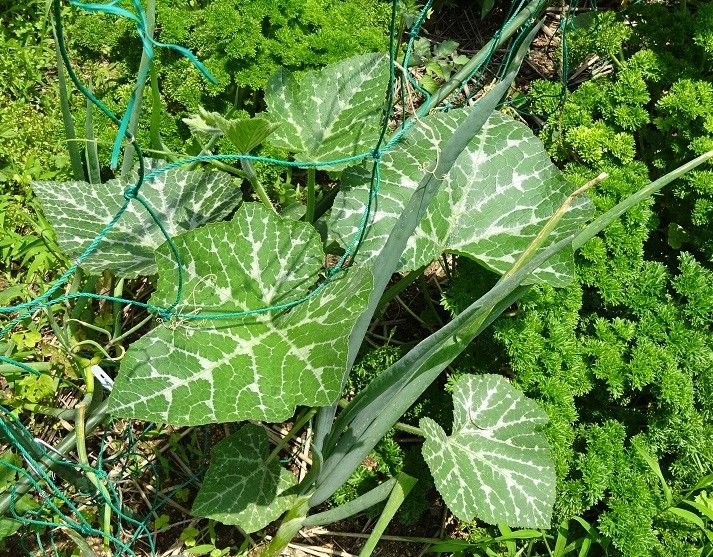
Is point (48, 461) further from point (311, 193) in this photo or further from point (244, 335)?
point (311, 193)

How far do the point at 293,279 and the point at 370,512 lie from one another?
862mm

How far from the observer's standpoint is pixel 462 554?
7.25ft

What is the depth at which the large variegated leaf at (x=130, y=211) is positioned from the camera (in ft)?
6.59

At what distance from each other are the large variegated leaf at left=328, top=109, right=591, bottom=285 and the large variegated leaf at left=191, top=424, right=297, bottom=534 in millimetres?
650

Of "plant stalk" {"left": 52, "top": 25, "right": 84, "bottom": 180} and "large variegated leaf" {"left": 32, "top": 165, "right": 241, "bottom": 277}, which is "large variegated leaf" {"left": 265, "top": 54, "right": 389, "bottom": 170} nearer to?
"large variegated leaf" {"left": 32, "top": 165, "right": 241, "bottom": 277}

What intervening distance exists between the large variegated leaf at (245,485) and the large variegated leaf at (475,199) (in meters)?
0.65

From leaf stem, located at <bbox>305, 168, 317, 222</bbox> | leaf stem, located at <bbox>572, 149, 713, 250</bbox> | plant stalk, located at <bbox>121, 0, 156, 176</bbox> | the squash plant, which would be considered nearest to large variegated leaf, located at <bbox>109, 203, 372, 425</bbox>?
the squash plant

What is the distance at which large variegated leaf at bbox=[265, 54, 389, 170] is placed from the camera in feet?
6.93

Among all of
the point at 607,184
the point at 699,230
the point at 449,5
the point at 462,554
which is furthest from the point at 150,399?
the point at 449,5

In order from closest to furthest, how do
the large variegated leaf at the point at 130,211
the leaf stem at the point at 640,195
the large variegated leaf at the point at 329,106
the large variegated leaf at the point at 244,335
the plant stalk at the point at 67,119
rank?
the large variegated leaf at the point at 244,335, the leaf stem at the point at 640,195, the plant stalk at the point at 67,119, the large variegated leaf at the point at 130,211, the large variegated leaf at the point at 329,106

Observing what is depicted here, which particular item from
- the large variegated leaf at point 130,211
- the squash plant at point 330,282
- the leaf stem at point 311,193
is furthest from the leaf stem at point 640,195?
the large variegated leaf at point 130,211

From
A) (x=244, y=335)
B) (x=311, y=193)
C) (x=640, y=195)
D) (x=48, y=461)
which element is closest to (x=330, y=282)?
(x=244, y=335)

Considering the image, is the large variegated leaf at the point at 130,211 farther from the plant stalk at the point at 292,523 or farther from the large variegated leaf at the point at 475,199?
the plant stalk at the point at 292,523

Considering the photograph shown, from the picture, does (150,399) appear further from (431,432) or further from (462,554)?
(462,554)
